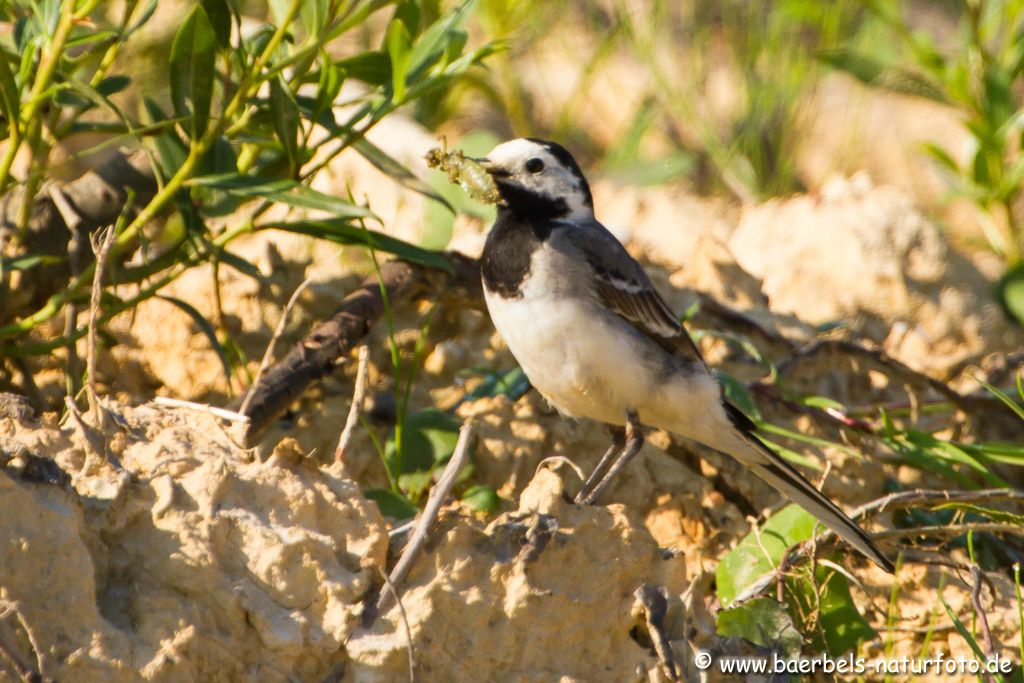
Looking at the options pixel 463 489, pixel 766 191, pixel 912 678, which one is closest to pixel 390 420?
pixel 463 489

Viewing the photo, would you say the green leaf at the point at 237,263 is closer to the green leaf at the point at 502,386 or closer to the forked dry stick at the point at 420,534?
the green leaf at the point at 502,386

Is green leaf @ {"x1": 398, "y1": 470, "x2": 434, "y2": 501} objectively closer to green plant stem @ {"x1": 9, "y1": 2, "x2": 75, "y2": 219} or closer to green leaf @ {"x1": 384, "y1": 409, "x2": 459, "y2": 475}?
green leaf @ {"x1": 384, "y1": 409, "x2": 459, "y2": 475}

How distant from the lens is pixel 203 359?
189 inches

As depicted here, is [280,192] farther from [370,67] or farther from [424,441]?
[424,441]

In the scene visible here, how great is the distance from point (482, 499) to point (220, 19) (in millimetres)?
1766

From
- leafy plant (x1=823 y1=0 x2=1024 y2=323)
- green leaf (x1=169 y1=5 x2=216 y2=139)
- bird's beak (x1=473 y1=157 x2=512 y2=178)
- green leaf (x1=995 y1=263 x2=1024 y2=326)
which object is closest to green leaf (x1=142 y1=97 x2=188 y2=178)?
green leaf (x1=169 y1=5 x2=216 y2=139)

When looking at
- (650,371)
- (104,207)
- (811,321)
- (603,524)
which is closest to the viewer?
(603,524)

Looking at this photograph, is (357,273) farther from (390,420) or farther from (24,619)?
(24,619)

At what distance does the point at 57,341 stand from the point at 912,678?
2985mm

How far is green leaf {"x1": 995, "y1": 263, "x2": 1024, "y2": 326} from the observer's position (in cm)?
661

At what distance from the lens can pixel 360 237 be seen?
430 cm

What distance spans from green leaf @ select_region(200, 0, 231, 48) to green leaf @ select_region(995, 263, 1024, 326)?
456 cm

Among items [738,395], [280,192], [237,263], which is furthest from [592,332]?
[237,263]

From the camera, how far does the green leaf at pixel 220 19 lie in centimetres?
389
